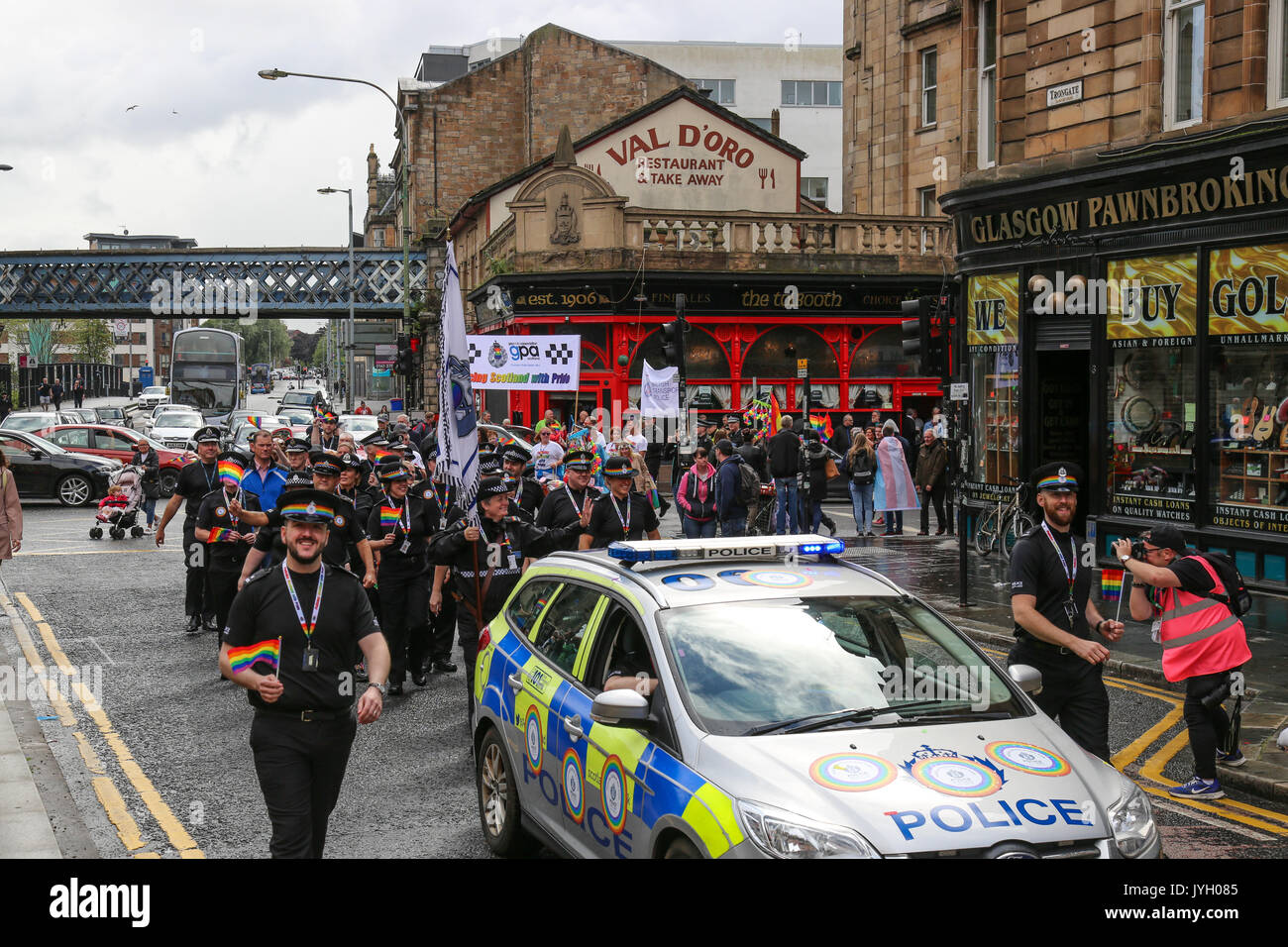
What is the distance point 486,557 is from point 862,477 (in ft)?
41.6

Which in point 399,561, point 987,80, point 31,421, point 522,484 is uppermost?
point 987,80

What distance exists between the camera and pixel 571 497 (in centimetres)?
1059

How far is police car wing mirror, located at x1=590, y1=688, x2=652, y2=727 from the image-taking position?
5.05 meters

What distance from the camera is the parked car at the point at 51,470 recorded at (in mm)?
27062

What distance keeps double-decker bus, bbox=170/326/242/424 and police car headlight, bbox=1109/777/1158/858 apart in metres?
54.1

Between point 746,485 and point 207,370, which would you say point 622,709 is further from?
point 207,370

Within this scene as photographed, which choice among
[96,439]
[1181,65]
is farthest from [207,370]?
[1181,65]

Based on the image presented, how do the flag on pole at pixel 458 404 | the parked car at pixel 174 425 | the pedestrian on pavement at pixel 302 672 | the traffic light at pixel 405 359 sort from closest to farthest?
1. the pedestrian on pavement at pixel 302 672
2. the flag on pole at pixel 458 404
3. the parked car at pixel 174 425
4. the traffic light at pixel 405 359

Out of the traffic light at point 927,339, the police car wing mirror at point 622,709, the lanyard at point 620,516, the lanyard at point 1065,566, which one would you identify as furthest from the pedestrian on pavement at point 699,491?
the police car wing mirror at point 622,709

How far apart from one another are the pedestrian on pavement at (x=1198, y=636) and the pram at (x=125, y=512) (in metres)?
17.8

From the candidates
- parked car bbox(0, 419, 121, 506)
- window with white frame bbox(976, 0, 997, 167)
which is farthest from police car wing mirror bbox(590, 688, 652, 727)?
parked car bbox(0, 419, 121, 506)

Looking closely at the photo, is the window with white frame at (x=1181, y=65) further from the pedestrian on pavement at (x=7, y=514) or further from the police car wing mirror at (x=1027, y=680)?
the pedestrian on pavement at (x=7, y=514)

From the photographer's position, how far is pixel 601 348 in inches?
1248
